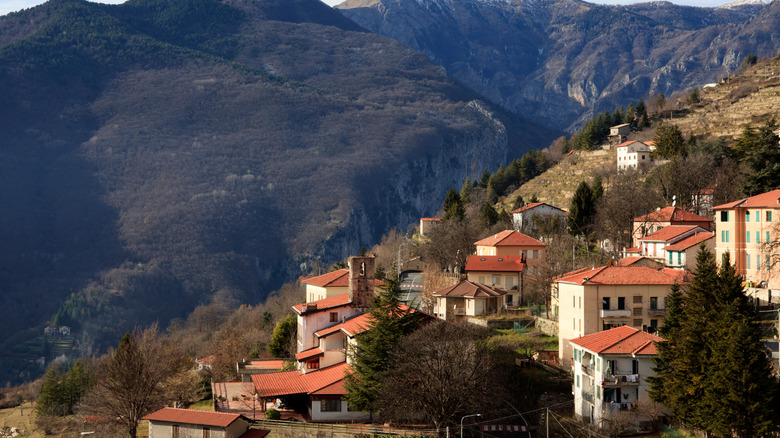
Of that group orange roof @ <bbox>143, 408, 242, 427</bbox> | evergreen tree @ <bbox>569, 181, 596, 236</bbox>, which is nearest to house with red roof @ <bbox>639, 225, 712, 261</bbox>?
evergreen tree @ <bbox>569, 181, 596, 236</bbox>

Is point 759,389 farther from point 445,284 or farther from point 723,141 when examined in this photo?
point 723,141

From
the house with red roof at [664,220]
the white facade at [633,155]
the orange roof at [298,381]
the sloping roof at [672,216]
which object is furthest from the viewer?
the white facade at [633,155]

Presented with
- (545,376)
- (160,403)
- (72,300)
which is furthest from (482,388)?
(72,300)

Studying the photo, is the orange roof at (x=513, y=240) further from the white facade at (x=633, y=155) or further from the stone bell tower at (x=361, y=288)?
the white facade at (x=633, y=155)

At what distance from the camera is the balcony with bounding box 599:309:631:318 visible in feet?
157

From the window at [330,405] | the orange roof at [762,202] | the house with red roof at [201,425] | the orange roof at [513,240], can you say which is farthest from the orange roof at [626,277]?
the orange roof at [513,240]

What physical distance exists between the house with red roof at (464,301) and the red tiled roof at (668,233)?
42.4 ft

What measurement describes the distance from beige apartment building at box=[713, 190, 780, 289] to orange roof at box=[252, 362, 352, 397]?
2463cm

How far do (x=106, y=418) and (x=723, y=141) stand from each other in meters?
66.1

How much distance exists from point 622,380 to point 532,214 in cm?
5308

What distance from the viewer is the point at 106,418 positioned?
186 ft

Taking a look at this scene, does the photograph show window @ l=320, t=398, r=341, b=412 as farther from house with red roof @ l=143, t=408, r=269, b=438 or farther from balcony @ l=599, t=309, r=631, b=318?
balcony @ l=599, t=309, r=631, b=318

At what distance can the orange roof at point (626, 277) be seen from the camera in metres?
48.2

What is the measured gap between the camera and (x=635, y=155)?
4060 inches
